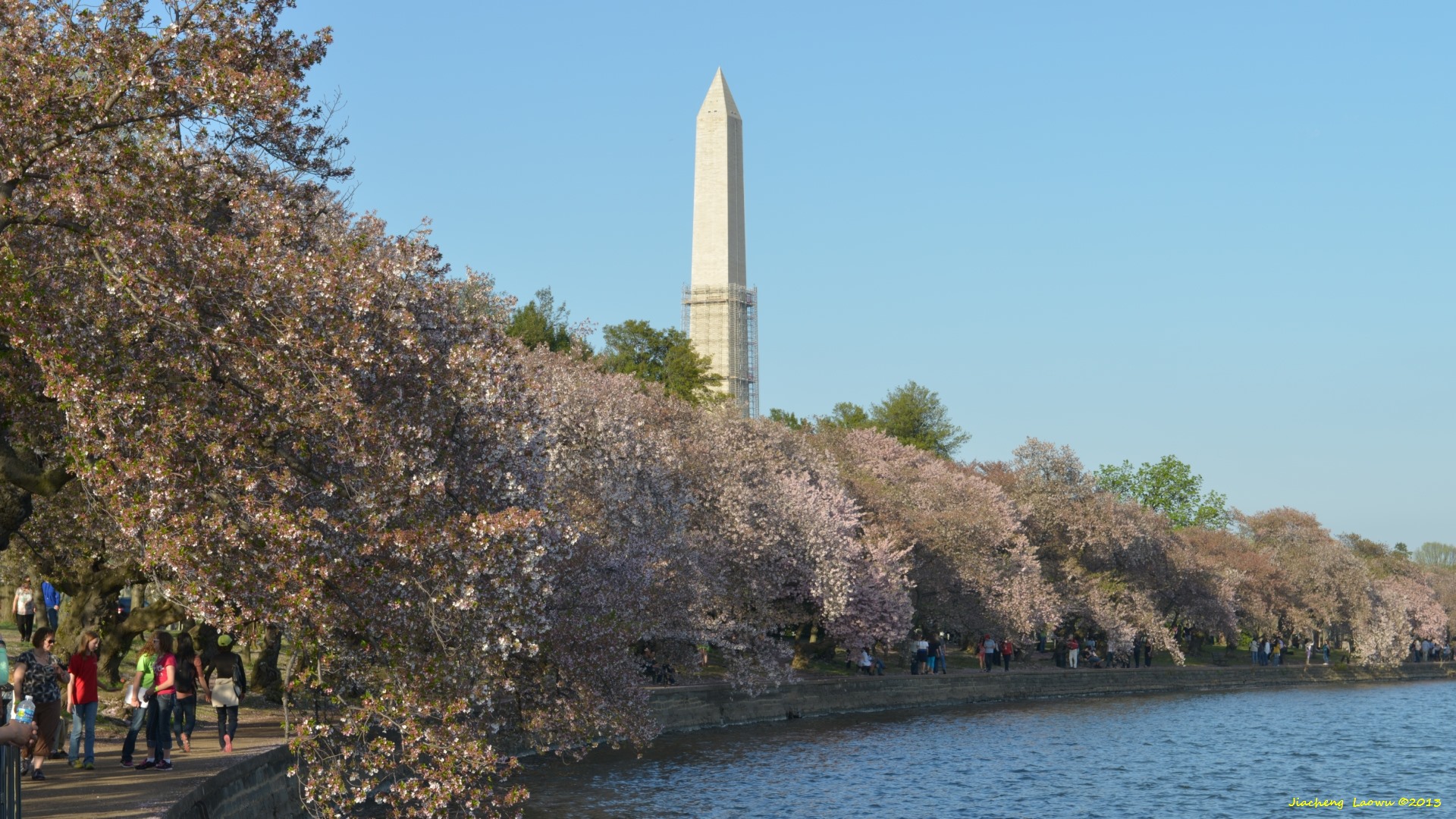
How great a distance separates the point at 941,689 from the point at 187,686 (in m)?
39.9

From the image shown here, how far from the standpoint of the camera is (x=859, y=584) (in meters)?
52.8

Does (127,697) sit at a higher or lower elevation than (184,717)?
higher

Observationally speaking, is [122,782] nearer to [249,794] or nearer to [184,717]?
[249,794]

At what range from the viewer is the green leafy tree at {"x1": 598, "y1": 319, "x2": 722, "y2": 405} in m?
86.2

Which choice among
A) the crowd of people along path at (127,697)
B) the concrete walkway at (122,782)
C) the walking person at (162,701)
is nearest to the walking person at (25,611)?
the crowd of people along path at (127,697)

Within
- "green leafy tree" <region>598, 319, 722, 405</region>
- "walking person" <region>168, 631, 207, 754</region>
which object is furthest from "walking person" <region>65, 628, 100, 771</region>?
"green leafy tree" <region>598, 319, 722, 405</region>

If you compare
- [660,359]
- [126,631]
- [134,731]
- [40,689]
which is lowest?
[134,731]

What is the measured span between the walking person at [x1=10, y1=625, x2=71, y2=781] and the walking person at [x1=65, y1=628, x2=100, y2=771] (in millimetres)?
297

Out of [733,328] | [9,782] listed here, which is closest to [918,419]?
[733,328]

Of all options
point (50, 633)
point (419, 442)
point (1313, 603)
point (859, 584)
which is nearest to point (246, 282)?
point (419, 442)

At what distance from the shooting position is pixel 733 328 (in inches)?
4732

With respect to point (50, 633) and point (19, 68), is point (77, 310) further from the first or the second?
point (50, 633)

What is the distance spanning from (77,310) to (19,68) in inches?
114

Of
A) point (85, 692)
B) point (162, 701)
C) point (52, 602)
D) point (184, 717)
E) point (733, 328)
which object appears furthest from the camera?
point (733, 328)
